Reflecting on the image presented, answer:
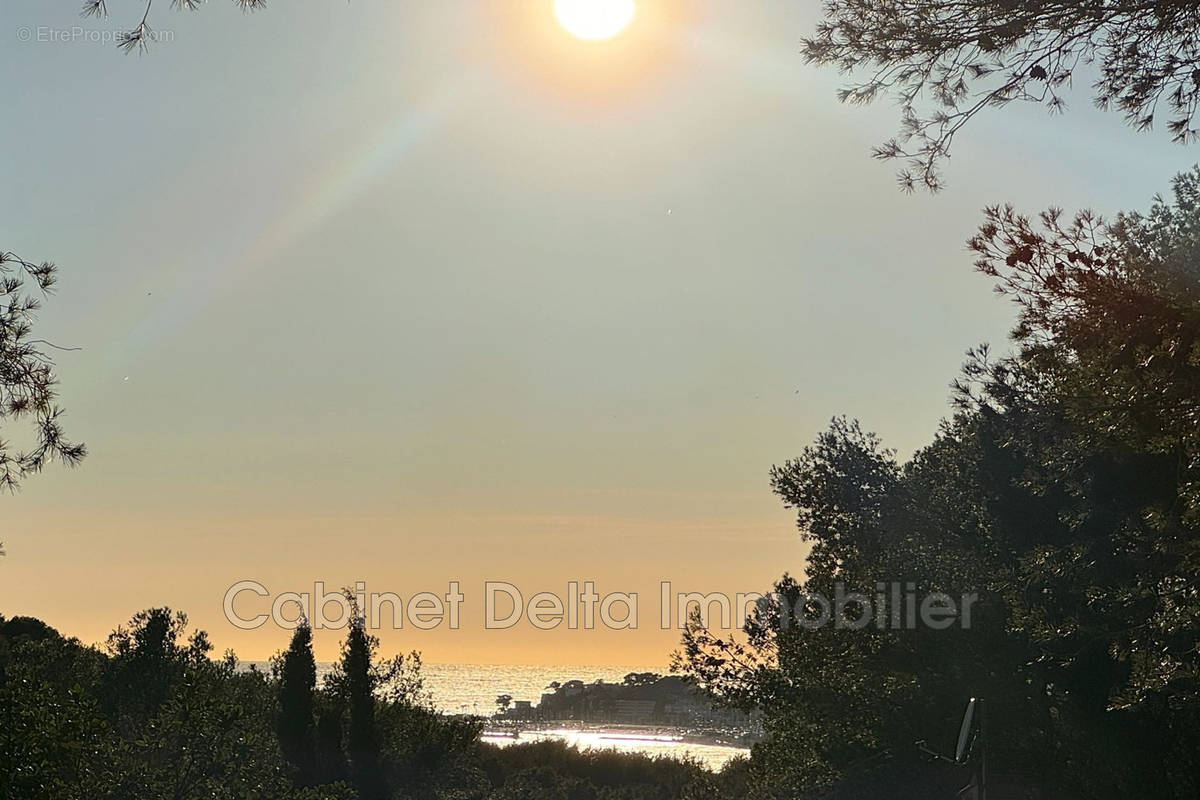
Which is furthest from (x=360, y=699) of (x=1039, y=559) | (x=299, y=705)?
(x=1039, y=559)

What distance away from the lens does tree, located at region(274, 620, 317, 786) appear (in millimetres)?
A: 34609

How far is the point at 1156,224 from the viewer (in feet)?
66.3

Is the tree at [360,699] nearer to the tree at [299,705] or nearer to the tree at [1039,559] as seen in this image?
the tree at [299,705]

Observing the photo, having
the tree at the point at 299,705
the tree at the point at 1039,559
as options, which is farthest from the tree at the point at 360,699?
the tree at the point at 1039,559

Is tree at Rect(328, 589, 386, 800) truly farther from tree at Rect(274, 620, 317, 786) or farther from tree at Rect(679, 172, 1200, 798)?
tree at Rect(679, 172, 1200, 798)

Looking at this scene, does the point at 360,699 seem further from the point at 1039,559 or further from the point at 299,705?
the point at 1039,559

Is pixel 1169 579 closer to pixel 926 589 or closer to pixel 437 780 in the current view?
pixel 926 589

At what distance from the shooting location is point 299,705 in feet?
115

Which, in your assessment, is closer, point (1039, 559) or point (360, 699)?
point (1039, 559)

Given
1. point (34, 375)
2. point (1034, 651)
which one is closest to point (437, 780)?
point (1034, 651)

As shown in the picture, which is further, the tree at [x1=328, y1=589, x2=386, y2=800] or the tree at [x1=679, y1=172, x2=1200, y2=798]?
the tree at [x1=328, y1=589, x2=386, y2=800]

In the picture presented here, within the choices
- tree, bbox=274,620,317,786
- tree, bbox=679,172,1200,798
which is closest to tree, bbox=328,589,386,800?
tree, bbox=274,620,317,786

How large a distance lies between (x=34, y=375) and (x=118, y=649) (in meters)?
35.7

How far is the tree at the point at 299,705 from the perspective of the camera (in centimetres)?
3461
